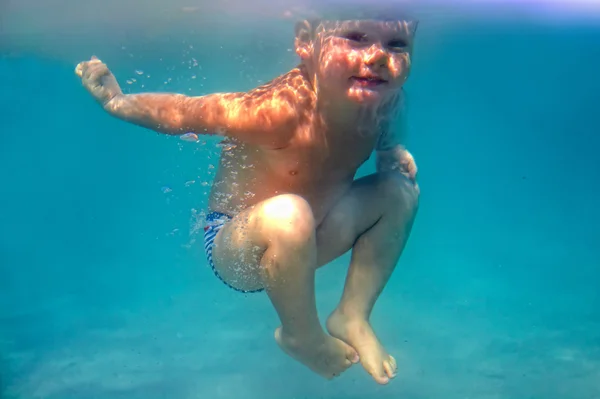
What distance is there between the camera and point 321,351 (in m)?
3.80

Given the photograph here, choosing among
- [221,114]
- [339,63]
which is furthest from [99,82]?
[339,63]

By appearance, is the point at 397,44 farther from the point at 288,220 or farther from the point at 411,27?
the point at 288,220

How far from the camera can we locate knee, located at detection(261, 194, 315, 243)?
3230 millimetres

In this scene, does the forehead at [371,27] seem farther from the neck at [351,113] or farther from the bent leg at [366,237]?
the bent leg at [366,237]

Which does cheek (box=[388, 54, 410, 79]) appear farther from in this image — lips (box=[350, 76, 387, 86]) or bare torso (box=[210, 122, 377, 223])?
bare torso (box=[210, 122, 377, 223])

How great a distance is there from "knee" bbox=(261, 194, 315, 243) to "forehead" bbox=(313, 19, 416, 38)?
4.10ft

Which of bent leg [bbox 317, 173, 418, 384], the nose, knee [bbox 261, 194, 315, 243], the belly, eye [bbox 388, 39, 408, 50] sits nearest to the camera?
knee [bbox 261, 194, 315, 243]

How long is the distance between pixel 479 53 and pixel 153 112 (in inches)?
770

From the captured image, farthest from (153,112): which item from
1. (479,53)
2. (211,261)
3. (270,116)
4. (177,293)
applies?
(479,53)

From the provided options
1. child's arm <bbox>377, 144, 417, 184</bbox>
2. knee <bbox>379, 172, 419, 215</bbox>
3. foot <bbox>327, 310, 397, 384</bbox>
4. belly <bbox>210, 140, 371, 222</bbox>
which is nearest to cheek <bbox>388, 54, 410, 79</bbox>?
belly <bbox>210, 140, 371, 222</bbox>

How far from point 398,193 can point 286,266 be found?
1251 millimetres

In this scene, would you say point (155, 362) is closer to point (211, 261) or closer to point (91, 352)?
point (91, 352)

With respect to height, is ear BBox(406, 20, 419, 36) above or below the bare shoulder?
above

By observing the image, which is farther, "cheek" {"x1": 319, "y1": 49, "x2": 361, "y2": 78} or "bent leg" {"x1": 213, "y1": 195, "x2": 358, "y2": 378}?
"cheek" {"x1": 319, "y1": 49, "x2": 361, "y2": 78}
